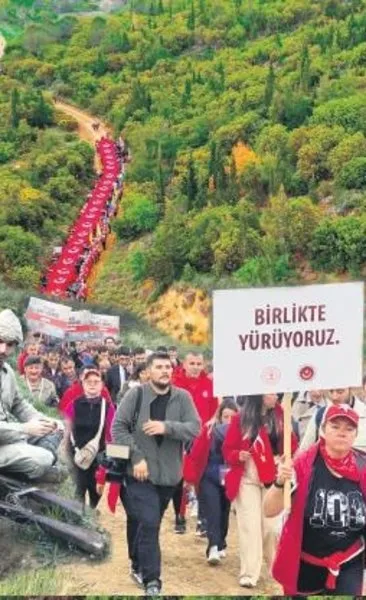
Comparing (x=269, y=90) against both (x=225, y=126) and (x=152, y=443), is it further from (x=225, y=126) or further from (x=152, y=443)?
(x=152, y=443)

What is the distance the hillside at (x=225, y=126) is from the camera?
30.5m

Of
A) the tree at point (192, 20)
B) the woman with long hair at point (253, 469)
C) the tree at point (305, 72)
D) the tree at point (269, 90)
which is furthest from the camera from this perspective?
the tree at point (192, 20)

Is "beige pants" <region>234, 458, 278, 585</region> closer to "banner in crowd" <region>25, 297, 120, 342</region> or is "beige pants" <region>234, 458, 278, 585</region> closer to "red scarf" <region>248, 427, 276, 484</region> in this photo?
"red scarf" <region>248, 427, 276, 484</region>

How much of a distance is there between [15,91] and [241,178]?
19970mm

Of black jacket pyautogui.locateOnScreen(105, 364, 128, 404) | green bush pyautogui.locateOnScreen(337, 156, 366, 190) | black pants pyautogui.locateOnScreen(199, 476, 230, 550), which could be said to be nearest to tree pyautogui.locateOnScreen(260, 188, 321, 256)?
green bush pyautogui.locateOnScreen(337, 156, 366, 190)

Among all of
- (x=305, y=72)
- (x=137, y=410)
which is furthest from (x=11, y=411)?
(x=305, y=72)

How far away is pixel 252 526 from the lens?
20.7 feet

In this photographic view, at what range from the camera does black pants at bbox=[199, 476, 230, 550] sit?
6.67 meters

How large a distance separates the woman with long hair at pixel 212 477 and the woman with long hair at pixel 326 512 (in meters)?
1.65

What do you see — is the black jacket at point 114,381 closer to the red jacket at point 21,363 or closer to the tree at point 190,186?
the red jacket at point 21,363

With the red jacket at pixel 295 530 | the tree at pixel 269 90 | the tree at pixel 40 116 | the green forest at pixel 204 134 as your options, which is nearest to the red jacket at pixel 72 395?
the red jacket at pixel 295 530

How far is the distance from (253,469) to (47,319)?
27.1 ft

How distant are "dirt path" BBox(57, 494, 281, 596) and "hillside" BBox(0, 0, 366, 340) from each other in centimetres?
1971

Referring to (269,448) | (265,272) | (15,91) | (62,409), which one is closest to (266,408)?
(269,448)
